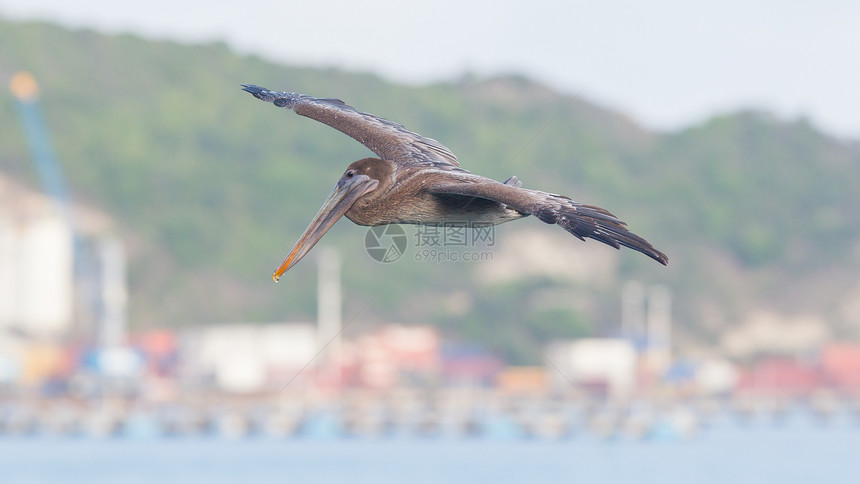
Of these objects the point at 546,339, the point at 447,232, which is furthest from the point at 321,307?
the point at 447,232

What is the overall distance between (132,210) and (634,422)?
9616cm

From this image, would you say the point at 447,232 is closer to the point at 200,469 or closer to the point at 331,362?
the point at 200,469

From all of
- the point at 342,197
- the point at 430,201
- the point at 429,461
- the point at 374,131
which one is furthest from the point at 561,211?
the point at 429,461

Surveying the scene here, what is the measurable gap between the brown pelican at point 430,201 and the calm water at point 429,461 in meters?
90.2

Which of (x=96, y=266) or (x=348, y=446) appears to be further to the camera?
(x=96, y=266)

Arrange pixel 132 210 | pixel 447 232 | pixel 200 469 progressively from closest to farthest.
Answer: pixel 447 232
pixel 200 469
pixel 132 210

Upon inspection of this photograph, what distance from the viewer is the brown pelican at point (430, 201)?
47.8 ft

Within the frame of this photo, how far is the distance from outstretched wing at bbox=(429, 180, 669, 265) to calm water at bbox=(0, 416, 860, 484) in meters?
92.4

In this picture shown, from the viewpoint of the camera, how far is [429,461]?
127125 millimetres

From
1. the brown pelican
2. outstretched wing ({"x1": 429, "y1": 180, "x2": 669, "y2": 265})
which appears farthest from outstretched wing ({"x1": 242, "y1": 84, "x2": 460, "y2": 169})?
outstretched wing ({"x1": 429, "y1": 180, "x2": 669, "y2": 265})

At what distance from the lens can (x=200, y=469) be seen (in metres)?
117

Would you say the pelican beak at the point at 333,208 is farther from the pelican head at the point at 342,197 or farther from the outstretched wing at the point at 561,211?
the outstretched wing at the point at 561,211

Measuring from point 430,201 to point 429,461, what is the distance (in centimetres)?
11243

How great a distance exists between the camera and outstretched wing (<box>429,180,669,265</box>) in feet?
46.1
